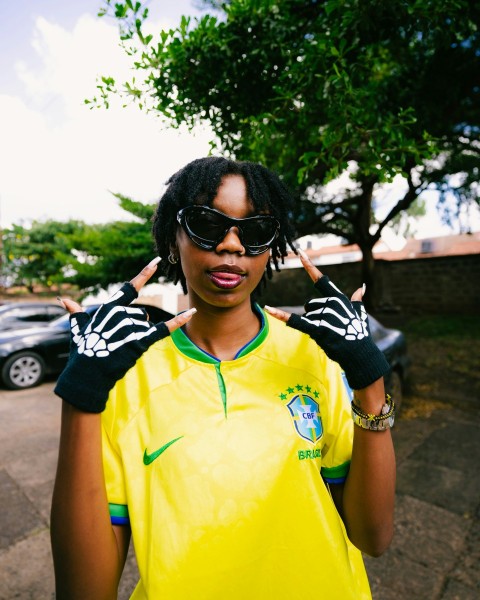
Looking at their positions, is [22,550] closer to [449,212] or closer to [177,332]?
[177,332]

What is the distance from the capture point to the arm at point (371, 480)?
3.47 ft

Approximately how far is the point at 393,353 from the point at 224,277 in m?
4.59

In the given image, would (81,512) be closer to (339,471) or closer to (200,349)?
(200,349)

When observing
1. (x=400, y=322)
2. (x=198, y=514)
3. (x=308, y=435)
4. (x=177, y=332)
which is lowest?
(x=400, y=322)

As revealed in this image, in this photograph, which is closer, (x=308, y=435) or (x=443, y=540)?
(x=308, y=435)

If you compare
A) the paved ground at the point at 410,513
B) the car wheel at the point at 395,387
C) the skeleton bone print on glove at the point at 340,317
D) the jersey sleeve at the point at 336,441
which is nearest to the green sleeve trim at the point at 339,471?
the jersey sleeve at the point at 336,441

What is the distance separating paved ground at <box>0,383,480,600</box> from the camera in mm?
2447

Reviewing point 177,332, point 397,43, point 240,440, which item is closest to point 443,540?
point 240,440

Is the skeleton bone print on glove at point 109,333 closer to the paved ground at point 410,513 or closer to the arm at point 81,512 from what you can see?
the arm at point 81,512

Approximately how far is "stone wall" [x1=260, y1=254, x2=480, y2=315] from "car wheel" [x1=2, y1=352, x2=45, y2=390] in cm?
663

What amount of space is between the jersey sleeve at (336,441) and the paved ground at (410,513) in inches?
73.7

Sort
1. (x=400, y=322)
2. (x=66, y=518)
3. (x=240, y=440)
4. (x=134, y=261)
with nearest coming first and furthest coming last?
(x=66, y=518) → (x=240, y=440) → (x=134, y=261) → (x=400, y=322)

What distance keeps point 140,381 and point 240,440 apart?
0.36 m

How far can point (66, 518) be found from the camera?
0.94 metres
